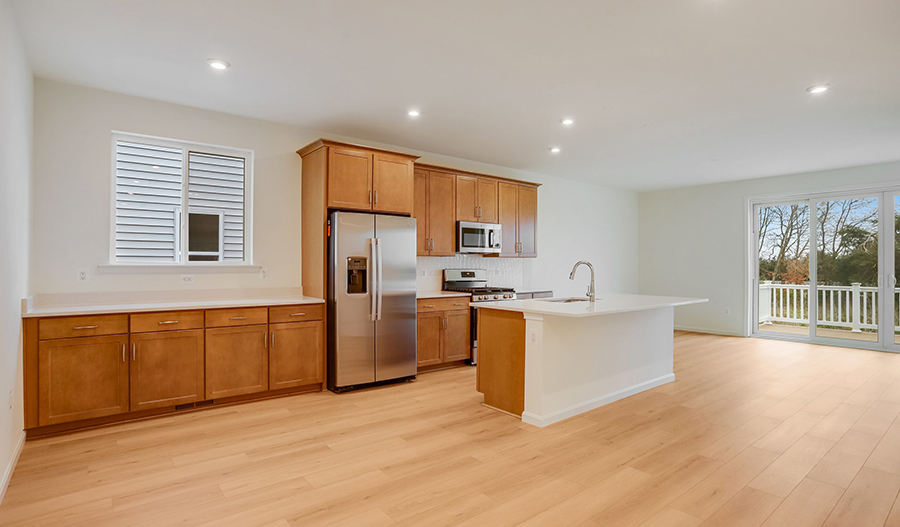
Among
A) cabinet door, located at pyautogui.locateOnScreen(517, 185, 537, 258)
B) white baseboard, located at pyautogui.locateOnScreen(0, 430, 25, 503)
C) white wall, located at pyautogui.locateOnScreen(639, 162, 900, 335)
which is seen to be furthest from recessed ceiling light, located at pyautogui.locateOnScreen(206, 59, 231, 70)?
white wall, located at pyautogui.locateOnScreen(639, 162, 900, 335)

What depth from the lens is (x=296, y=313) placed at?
13.8 ft

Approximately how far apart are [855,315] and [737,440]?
528 centimetres

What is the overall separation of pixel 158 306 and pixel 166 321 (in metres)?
0.16

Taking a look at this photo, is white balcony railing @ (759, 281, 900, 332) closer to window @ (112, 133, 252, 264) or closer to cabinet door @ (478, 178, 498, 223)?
cabinet door @ (478, 178, 498, 223)

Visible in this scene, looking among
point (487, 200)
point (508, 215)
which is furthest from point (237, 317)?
point (508, 215)

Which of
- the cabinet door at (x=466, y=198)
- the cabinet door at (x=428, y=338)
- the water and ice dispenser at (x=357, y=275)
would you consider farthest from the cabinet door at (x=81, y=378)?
the cabinet door at (x=466, y=198)

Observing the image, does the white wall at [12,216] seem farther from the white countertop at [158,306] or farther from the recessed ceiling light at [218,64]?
the recessed ceiling light at [218,64]

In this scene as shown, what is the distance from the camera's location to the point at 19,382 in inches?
115

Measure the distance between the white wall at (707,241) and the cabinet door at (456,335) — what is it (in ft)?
16.3

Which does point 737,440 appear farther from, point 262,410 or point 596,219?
point 596,219

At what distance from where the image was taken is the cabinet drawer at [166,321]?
3.46 m

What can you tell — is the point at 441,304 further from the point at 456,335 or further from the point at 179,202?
the point at 179,202

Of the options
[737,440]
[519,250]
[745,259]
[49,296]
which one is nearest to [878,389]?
[737,440]

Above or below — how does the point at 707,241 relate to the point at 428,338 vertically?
above
